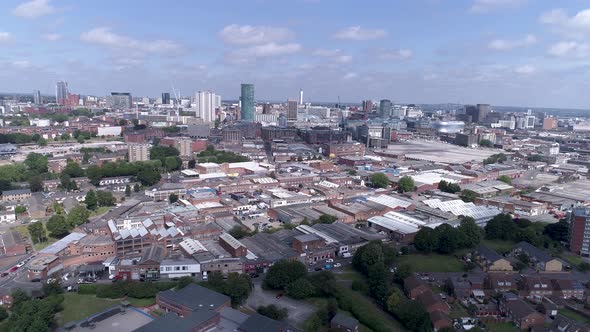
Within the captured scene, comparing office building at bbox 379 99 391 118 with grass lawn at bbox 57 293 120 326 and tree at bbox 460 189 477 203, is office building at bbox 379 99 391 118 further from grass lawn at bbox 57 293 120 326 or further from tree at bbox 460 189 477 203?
grass lawn at bbox 57 293 120 326

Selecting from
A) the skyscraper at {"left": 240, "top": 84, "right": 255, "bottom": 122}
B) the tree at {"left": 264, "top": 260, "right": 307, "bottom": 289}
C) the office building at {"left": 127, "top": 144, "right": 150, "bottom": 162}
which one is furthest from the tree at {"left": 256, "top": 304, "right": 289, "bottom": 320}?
the skyscraper at {"left": 240, "top": 84, "right": 255, "bottom": 122}

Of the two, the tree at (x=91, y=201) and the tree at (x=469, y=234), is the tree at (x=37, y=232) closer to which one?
the tree at (x=91, y=201)

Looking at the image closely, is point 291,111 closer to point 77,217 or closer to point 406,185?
point 406,185

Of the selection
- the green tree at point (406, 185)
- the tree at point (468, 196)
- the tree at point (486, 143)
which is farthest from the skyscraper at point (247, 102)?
the tree at point (468, 196)

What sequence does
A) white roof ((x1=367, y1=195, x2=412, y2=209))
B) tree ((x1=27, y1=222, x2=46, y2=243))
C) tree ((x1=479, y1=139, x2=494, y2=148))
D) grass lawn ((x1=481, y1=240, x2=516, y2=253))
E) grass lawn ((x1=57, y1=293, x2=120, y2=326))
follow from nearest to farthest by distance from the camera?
1. grass lawn ((x1=57, y1=293, x2=120, y2=326))
2. grass lawn ((x1=481, y1=240, x2=516, y2=253))
3. tree ((x1=27, y1=222, x2=46, y2=243))
4. white roof ((x1=367, y1=195, x2=412, y2=209))
5. tree ((x1=479, y1=139, x2=494, y2=148))

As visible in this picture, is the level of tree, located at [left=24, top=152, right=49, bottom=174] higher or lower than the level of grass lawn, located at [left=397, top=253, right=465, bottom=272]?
higher

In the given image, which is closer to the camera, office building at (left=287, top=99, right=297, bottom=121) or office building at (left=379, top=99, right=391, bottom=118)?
office building at (left=287, top=99, right=297, bottom=121)
